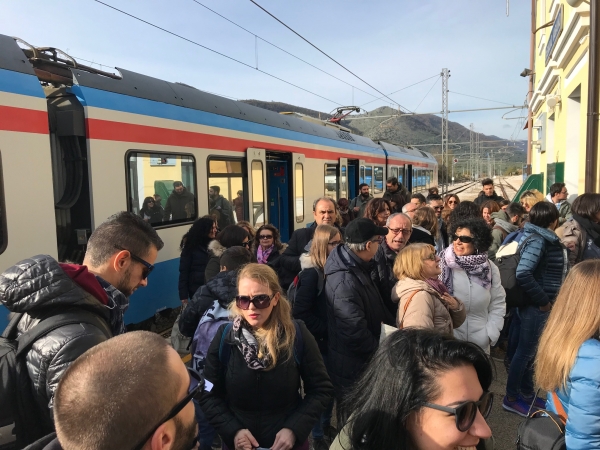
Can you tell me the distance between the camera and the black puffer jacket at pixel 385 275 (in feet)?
11.3

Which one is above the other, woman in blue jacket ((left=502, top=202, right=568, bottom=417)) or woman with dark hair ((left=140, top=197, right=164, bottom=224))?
woman with dark hair ((left=140, top=197, right=164, bottom=224))

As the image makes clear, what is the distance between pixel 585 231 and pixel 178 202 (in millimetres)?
4454

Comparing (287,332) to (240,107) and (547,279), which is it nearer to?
(547,279)

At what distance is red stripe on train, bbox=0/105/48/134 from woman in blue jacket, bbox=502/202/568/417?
170 inches

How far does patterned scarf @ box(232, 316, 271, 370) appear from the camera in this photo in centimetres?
224

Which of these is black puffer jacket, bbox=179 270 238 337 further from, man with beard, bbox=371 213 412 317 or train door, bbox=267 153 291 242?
train door, bbox=267 153 291 242

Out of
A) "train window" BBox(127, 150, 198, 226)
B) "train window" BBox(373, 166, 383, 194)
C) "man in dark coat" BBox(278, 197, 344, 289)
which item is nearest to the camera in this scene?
"man in dark coat" BBox(278, 197, 344, 289)

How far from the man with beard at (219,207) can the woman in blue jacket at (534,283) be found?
3979 millimetres

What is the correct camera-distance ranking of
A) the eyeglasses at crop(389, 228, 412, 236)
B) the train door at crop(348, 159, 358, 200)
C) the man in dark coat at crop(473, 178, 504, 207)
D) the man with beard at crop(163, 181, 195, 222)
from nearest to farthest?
the eyeglasses at crop(389, 228, 412, 236)
the man with beard at crop(163, 181, 195, 222)
the man in dark coat at crop(473, 178, 504, 207)
the train door at crop(348, 159, 358, 200)

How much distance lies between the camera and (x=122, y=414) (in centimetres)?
101

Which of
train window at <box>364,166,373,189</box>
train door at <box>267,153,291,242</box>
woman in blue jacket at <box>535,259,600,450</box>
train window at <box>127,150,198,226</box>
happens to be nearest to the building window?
train window at <box>127,150,198,226</box>

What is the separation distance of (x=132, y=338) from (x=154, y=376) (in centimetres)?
13

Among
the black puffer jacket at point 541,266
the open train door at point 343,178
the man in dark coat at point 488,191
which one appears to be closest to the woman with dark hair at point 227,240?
the black puffer jacket at point 541,266

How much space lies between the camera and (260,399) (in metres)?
2.29
